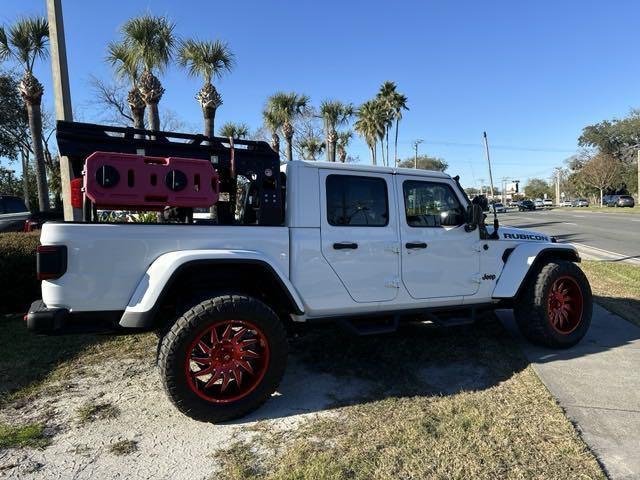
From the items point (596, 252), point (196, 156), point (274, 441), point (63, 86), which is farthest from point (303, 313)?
point (596, 252)

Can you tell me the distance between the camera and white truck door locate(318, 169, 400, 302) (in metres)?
4.04

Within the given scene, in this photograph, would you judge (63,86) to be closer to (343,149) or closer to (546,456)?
(546,456)

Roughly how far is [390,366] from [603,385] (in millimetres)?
1770

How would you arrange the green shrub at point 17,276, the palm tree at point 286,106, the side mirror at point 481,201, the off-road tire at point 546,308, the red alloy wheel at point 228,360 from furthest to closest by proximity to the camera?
1. the palm tree at point 286,106
2. the green shrub at point 17,276
3. the off-road tire at point 546,308
4. the side mirror at point 481,201
5. the red alloy wheel at point 228,360

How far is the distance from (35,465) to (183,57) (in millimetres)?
15564

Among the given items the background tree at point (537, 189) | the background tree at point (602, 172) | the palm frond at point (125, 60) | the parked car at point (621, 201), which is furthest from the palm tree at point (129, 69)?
the background tree at point (537, 189)

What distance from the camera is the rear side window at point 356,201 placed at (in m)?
4.13

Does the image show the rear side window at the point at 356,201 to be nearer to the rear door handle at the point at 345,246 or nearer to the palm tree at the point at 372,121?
the rear door handle at the point at 345,246

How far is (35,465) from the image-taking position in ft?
9.86

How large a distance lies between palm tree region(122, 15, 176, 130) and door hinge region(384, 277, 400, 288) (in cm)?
1264

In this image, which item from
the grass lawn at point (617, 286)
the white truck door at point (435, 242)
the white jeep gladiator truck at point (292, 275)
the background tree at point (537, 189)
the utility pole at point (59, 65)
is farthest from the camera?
the background tree at point (537, 189)

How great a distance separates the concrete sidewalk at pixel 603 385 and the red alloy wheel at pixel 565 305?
0.81ft

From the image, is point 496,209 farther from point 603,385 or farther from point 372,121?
point 372,121

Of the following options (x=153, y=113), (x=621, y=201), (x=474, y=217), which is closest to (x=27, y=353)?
(x=474, y=217)
